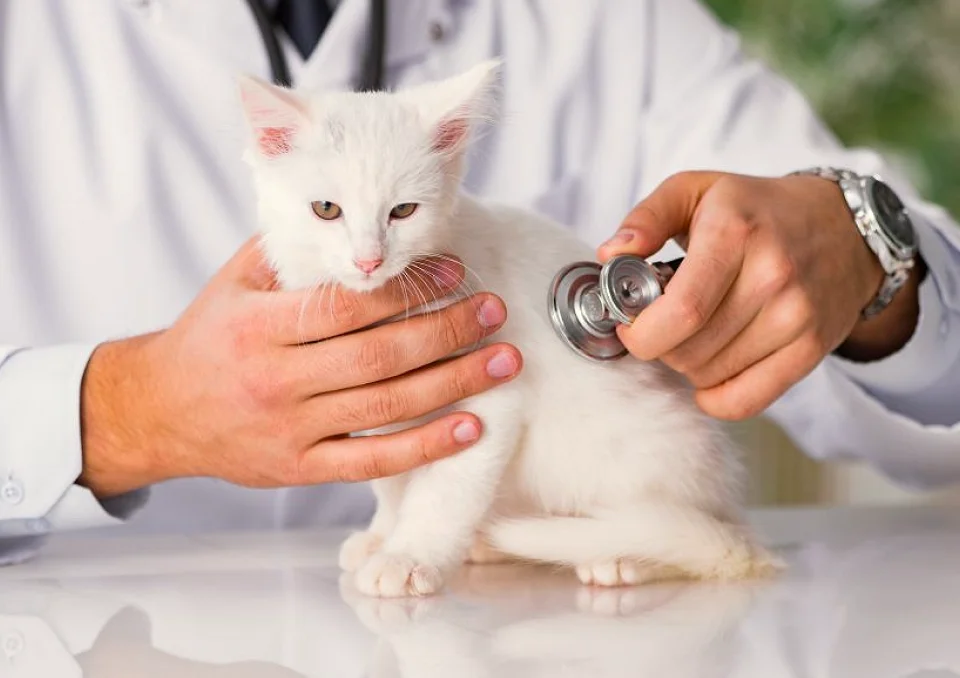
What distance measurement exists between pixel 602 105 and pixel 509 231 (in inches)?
30.7

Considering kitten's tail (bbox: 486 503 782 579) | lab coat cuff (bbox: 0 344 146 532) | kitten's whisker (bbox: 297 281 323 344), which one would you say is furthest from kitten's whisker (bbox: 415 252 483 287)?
lab coat cuff (bbox: 0 344 146 532)

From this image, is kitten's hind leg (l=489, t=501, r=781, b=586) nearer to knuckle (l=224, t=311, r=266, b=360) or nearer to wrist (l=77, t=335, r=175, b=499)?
knuckle (l=224, t=311, r=266, b=360)

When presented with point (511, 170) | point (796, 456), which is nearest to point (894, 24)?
point (796, 456)

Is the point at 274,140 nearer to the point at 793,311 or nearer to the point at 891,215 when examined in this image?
the point at 793,311

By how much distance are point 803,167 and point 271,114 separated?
878mm

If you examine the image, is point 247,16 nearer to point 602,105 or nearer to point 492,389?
point 602,105

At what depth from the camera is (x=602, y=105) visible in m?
1.83

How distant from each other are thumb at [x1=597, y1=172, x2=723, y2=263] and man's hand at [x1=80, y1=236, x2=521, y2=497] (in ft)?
0.43

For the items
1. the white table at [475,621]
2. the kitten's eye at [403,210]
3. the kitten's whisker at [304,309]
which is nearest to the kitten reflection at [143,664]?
the white table at [475,621]

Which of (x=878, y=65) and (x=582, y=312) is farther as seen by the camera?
(x=878, y=65)

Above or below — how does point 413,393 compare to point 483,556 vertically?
above

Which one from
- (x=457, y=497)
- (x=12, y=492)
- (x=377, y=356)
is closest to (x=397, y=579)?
(x=457, y=497)

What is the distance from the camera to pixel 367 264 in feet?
3.08

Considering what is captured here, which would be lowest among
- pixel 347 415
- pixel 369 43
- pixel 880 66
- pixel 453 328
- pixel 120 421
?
pixel 880 66
